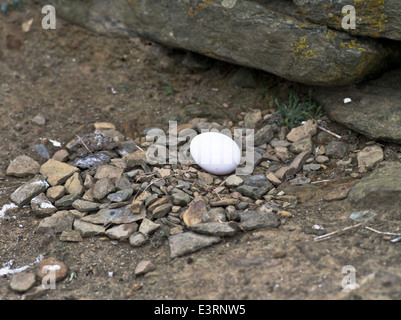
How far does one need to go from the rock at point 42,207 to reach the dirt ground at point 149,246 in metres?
0.12

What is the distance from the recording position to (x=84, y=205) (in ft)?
11.0

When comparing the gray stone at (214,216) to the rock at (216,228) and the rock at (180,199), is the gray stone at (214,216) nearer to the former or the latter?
the rock at (216,228)

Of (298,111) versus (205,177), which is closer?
(205,177)

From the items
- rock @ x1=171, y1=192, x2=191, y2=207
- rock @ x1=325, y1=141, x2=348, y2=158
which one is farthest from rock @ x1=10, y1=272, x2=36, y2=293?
rock @ x1=325, y1=141, x2=348, y2=158

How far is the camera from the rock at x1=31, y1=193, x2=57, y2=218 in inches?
133

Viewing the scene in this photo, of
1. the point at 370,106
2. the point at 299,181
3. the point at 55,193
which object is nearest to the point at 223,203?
the point at 299,181

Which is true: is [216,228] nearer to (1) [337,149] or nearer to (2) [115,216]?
(2) [115,216]

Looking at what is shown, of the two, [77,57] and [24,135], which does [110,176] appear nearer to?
[24,135]

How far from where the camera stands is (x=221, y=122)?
4277mm


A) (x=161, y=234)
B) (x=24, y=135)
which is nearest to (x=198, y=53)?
(x=24, y=135)

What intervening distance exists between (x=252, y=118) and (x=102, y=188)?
1.49 metres

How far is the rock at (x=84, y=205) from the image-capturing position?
11.0 feet

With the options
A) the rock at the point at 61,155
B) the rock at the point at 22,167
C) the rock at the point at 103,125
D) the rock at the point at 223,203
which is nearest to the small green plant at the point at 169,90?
the rock at the point at 103,125

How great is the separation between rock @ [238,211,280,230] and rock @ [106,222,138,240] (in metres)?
0.72
